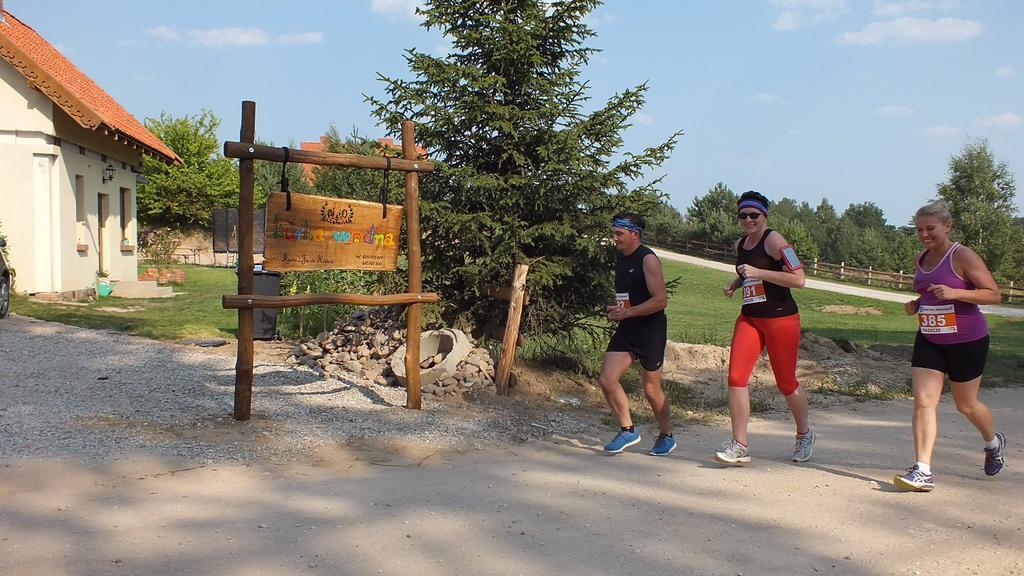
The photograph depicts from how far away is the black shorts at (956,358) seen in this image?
5168mm

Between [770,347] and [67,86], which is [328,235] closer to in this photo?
[770,347]

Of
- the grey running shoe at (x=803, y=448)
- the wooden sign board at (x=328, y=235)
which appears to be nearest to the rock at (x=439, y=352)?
the wooden sign board at (x=328, y=235)

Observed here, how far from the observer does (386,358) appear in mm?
9461

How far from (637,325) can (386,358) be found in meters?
4.09

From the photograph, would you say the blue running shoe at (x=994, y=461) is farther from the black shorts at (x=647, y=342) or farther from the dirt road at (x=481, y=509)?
the black shorts at (x=647, y=342)

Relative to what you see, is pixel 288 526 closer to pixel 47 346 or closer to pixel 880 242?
pixel 47 346

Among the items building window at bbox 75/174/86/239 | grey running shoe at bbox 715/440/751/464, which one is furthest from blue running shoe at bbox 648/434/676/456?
building window at bbox 75/174/86/239

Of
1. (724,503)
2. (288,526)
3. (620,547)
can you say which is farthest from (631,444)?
(288,526)

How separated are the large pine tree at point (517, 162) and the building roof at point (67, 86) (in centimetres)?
943

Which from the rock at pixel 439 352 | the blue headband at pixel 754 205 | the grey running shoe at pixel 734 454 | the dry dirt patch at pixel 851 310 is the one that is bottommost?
the dry dirt patch at pixel 851 310

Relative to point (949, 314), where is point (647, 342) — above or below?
below

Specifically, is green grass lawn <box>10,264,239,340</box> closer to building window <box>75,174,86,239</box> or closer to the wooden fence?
building window <box>75,174,86,239</box>

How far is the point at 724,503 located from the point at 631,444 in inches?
65.0

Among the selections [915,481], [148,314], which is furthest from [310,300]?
[148,314]
